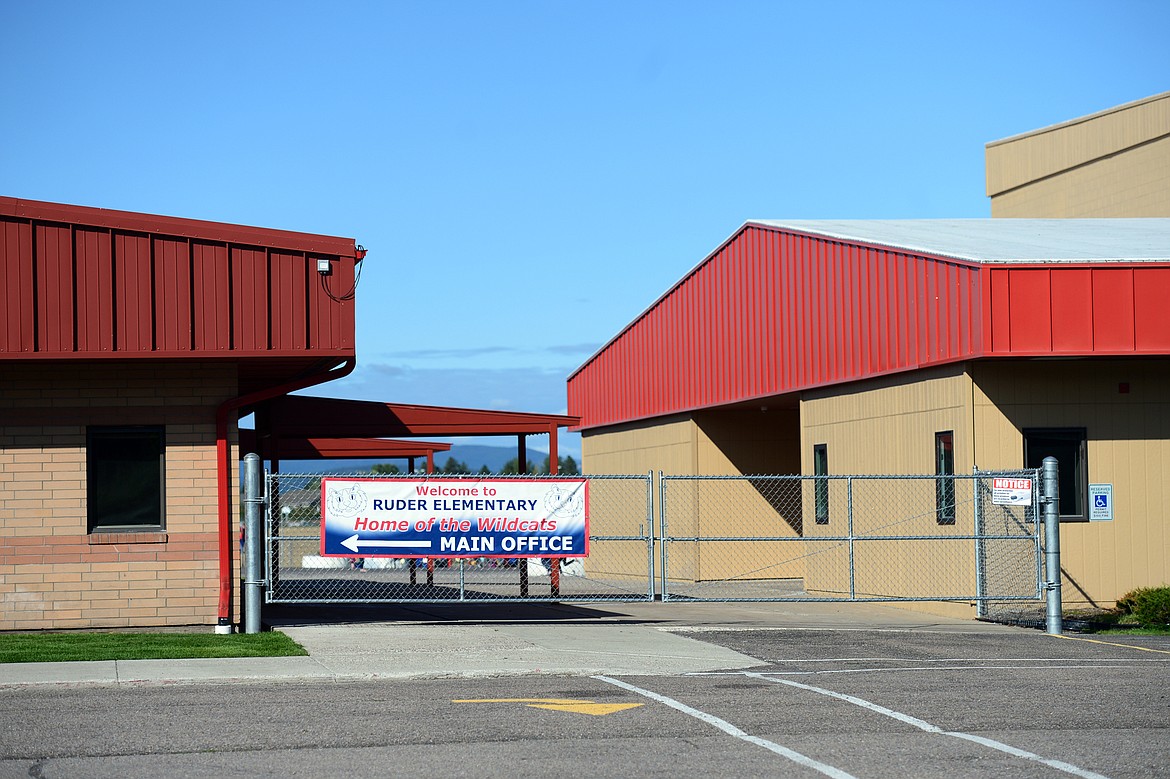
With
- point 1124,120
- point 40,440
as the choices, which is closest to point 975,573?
point 40,440

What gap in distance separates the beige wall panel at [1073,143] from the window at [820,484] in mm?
16623

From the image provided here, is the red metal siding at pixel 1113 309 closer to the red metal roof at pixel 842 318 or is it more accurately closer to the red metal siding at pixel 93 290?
the red metal roof at pixel 842 318

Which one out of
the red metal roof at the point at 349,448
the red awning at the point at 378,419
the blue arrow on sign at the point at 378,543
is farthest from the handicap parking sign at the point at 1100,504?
the red metal roof at the point at 349,448

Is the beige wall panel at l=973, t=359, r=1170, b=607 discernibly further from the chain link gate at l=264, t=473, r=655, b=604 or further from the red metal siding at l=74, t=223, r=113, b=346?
the red metal siding at l=74, t=223, r=113, b=346

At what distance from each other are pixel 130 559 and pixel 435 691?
19.0 ft

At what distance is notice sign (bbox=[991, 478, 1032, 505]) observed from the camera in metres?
16.9

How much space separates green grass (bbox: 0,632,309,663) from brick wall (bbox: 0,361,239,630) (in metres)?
0.46

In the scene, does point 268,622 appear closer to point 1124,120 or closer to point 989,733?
point 989,733

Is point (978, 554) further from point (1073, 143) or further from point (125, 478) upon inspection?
point (1073, 143)

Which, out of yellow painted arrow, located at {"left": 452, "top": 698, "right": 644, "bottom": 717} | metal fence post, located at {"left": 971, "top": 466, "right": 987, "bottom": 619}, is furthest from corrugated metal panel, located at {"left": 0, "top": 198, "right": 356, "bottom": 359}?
metal fence post, located at {"left": 971, "top": 466, "right": 987, "bottom": 619}

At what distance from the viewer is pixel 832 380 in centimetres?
2328

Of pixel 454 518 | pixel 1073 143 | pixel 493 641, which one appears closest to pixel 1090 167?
pixel 1073 143

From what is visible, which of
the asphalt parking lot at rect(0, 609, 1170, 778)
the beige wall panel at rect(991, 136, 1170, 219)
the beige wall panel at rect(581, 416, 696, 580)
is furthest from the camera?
the beige wall panel at rect(991, 136, 1170, 219)

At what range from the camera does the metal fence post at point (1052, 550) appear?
16.6m
